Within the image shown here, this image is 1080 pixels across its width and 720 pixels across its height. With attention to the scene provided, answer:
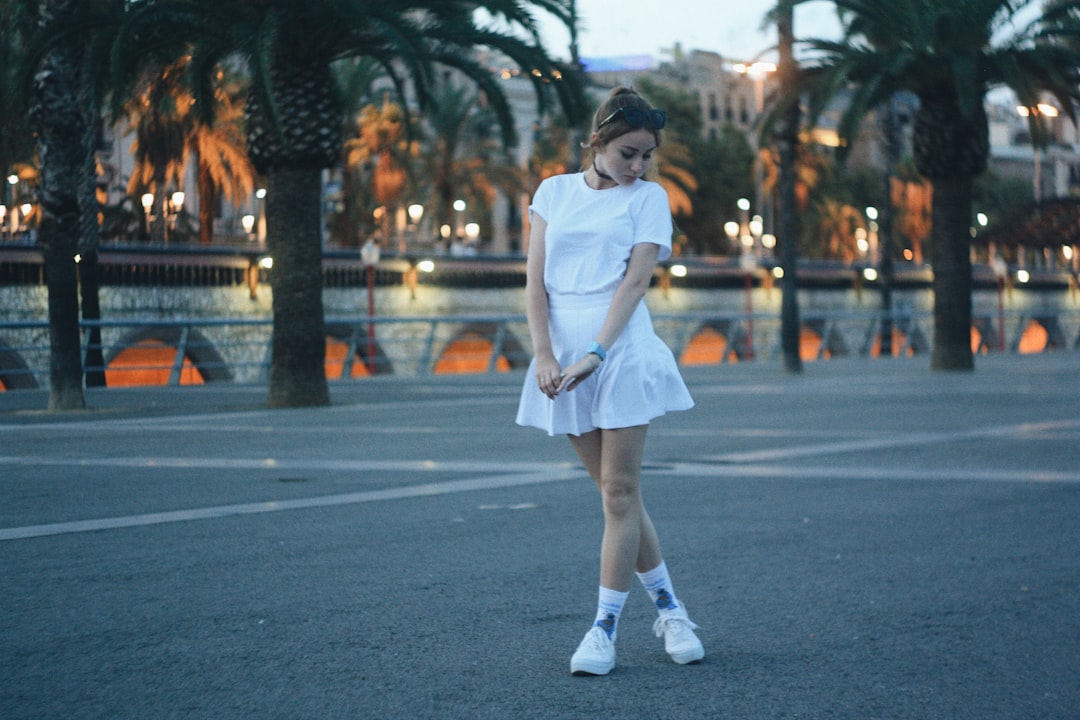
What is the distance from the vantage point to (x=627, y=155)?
4.98 meters

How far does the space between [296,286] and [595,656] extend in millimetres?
14817

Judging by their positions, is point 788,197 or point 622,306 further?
point 788,197

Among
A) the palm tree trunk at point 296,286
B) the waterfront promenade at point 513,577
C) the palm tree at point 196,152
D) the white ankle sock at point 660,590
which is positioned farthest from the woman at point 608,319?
the palm tree at point 196,152

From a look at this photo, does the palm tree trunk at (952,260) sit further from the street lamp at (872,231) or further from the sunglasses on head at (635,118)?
the street lamp at (872,231)

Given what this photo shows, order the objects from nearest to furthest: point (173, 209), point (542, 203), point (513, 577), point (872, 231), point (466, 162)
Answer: point (542, 203), point (513, 577), point (173, 209), point (466, 162), point (872, 231)

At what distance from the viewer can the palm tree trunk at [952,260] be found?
29.0 metres

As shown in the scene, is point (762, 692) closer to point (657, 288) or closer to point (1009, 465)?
point (1009, 465)

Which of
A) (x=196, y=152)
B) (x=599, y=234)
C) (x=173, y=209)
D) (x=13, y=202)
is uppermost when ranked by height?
(x=196, y=152)

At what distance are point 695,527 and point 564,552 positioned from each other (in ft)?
3.47

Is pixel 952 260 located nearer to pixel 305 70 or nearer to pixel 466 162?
pixel 305 70

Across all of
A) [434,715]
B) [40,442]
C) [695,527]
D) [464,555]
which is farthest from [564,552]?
[40,442]

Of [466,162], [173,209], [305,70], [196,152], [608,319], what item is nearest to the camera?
[608,319]

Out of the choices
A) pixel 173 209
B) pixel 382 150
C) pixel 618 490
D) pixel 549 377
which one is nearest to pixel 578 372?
pixel 549 377

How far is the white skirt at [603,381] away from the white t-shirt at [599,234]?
56 millimetres
